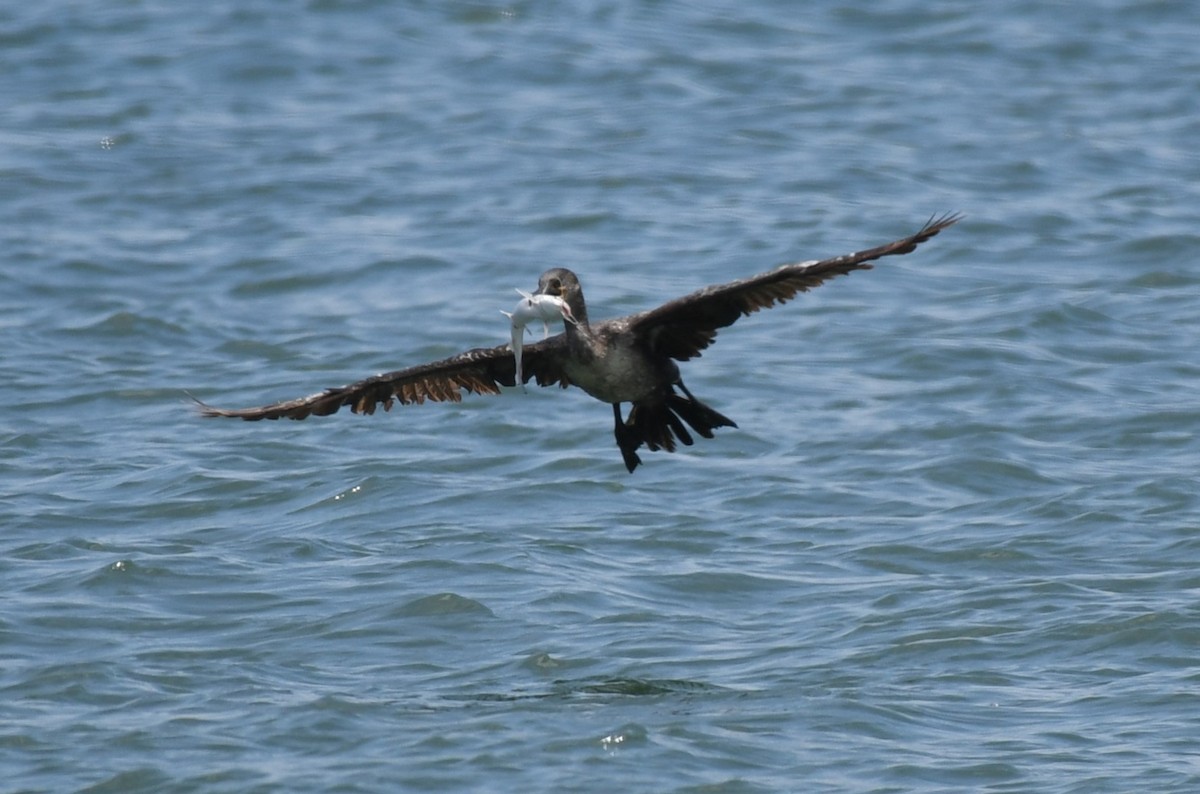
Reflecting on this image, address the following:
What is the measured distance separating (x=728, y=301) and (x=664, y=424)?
2.56 feet

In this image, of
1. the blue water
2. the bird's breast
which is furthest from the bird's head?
the blue water

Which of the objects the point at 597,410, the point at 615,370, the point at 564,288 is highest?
the point at 564,288

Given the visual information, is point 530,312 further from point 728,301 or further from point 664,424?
point 664,424

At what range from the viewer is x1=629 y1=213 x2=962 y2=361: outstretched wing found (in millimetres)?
7390

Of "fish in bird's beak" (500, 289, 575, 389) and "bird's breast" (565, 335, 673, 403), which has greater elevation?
"fish in bird's beak" (500, 289, 575, 389)

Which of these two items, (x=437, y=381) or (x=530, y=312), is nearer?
(x=530, y=312)

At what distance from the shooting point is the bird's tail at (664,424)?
8.62 m

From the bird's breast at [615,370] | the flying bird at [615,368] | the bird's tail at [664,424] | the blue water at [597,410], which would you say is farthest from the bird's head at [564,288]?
the blue water at [597,410]

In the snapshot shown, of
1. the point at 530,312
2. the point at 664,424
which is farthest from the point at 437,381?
the point at 530,312

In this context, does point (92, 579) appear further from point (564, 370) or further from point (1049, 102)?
point (1049, 102)

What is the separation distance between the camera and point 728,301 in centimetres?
812

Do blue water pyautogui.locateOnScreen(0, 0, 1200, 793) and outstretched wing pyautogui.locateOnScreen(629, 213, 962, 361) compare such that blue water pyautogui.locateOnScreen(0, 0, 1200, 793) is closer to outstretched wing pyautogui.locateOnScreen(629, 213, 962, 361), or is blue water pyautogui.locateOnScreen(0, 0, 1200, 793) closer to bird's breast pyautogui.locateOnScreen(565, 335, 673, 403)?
bird's breast pyautogui.locateOnScreen(565, 335, 673, 403)

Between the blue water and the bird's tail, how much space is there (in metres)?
0.92

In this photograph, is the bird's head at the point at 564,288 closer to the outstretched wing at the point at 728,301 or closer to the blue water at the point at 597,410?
the outstretched wing at the point at 728,301
